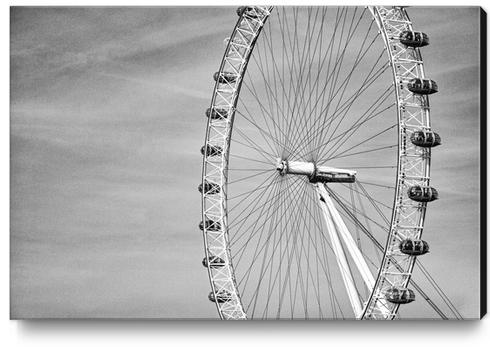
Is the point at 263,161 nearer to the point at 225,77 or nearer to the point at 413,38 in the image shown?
the point at 225,77

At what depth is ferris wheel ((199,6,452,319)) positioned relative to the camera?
46.0 ft

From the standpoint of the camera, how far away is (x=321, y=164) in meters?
14.6

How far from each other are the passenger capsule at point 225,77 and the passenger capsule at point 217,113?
0.30 m

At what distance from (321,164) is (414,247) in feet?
4.61

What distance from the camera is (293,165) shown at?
14.9m

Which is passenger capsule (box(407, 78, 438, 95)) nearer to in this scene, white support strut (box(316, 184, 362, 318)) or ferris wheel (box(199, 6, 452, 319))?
ferris wheel (box(199, 6, 452, 319))

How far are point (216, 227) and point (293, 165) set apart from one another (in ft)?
3.32

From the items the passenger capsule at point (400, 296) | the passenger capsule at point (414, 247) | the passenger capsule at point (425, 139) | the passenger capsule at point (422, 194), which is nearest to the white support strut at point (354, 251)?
the passenger capsule at point (400, 296)

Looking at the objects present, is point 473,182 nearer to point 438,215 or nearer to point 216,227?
point 438,215

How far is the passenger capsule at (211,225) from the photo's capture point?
1479 cm

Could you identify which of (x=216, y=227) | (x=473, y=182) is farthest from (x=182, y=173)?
(x=473, y=182)

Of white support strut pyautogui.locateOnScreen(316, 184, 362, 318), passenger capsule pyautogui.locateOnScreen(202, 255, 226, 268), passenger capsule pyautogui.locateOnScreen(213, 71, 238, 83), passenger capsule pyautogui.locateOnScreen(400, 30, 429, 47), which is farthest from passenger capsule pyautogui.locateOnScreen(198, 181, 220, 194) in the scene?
passenger capsule pyautogui.locateOnScreen(400, 30, 429, 47)

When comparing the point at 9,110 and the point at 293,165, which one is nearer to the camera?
the point at 9,110

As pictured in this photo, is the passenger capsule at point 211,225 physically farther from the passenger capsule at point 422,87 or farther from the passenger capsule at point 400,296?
the passenger capsule at point 422,87
